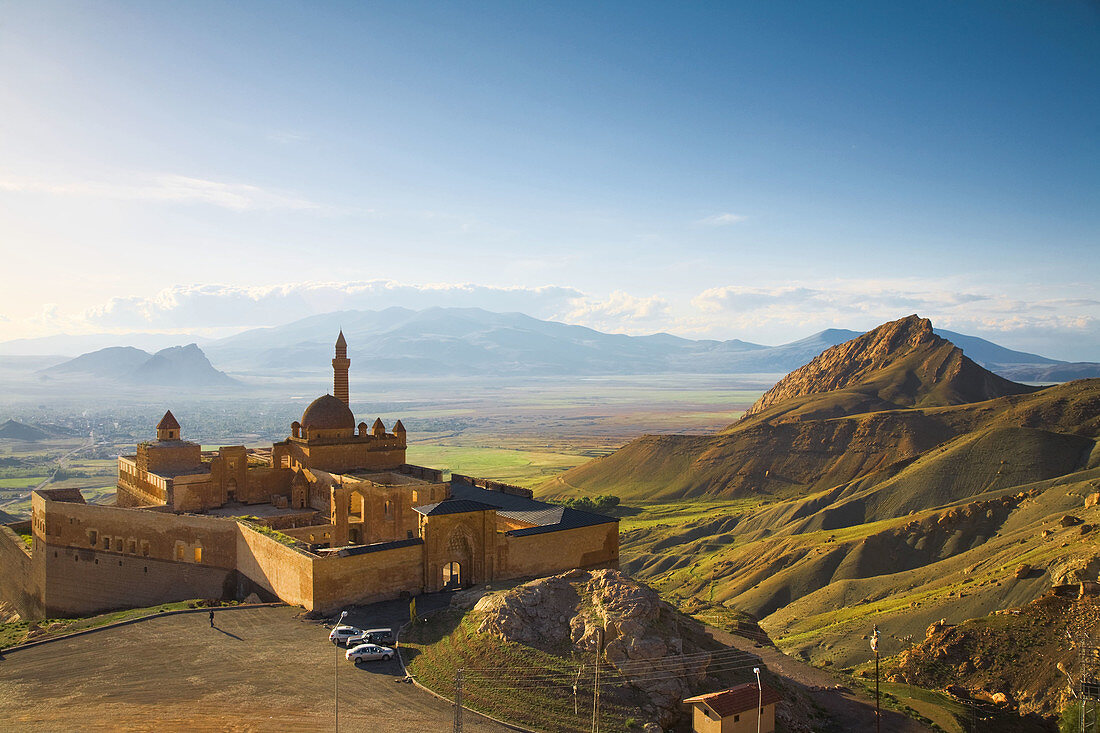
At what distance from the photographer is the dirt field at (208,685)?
23.3 meters

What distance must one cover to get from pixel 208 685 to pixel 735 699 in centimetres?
1697

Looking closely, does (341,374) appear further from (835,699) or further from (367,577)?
(835,699)

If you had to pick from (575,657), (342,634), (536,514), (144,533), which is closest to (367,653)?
(342,634)

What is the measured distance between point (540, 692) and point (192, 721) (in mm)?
10304

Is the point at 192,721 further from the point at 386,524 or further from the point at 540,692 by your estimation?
the point at 386,524

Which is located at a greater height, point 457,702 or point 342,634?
point 342,634

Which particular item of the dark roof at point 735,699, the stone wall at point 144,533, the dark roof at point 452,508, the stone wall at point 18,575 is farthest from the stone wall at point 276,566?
the dark roof at point 735,699

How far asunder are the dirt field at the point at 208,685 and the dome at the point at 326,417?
61.7 ft

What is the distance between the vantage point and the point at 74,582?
1640 inches

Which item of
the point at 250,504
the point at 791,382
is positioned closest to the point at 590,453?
the point at 791,382

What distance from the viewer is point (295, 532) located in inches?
1640

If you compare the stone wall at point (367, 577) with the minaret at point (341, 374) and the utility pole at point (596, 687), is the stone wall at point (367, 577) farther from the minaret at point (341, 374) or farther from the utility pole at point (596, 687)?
the minaret at point (341, 374)

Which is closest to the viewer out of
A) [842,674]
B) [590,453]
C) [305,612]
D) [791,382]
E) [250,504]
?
[305,612]

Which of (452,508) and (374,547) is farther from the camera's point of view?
(452,508)
